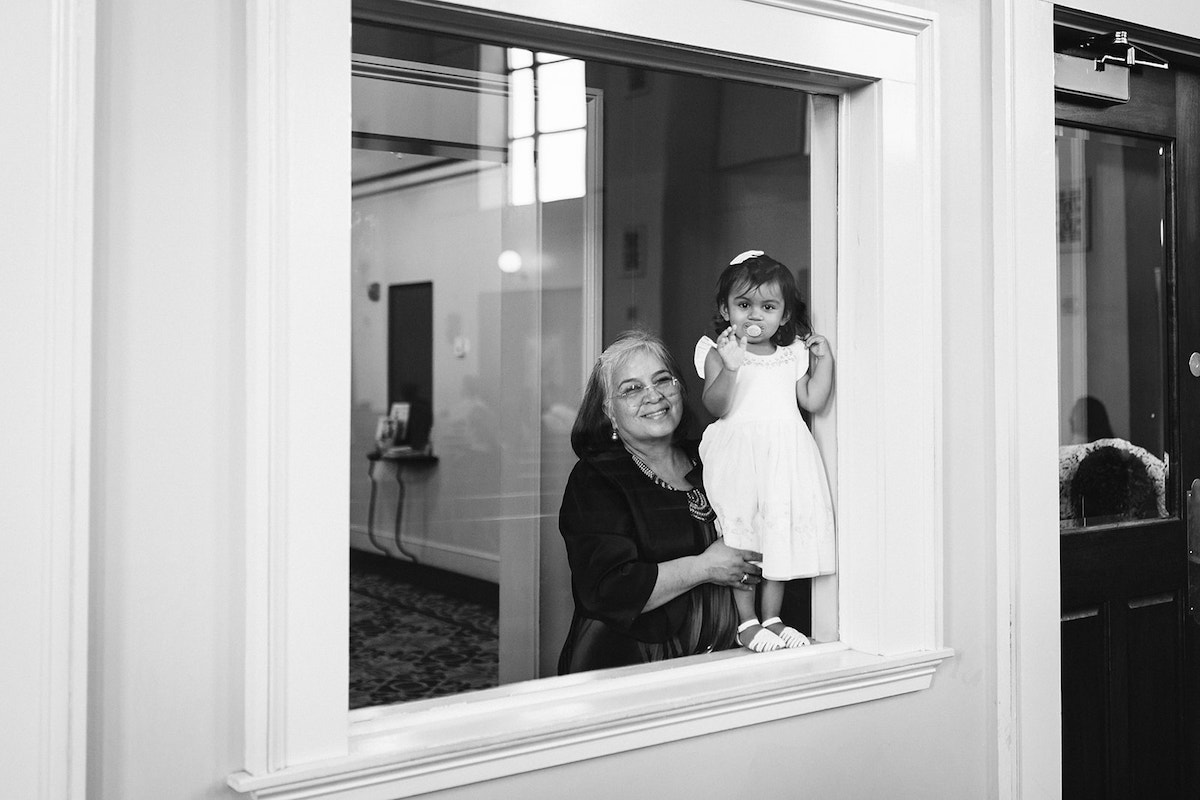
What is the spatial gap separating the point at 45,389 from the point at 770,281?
4.25 feet

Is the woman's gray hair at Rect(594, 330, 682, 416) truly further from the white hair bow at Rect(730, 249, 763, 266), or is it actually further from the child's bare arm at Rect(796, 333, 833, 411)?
the child's bare arm at Rect(796, 333, 833, 411)

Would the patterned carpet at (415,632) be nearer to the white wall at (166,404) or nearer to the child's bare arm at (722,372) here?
the white wall at (166,404)

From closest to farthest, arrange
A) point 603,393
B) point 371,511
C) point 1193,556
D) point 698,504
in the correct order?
point 371,511 → point 603,393 → point 698,504 → point 1193,556

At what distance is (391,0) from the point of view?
61.2 inches

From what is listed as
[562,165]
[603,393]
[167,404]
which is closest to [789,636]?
[603,393]

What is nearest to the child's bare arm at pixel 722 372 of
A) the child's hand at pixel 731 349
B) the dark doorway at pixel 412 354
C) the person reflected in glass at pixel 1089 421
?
the child's hand at pixel 731 349

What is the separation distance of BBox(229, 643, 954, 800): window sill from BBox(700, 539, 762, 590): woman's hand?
0.14 meters

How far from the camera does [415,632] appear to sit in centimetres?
167

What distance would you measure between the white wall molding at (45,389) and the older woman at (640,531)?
31.6 inches

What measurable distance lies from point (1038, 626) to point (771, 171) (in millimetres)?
1102

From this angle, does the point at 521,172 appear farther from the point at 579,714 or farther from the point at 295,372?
the point at 579,714

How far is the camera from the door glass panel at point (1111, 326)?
2.38 m

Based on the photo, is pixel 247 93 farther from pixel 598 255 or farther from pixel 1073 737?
pixel 1073 737

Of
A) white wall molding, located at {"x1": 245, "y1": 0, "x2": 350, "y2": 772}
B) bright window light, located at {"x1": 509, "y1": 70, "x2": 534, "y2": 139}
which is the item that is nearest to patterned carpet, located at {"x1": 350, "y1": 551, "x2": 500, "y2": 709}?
white wall molding, located at {"x1": 245, "y1": 0, "x2": 350, "y2": 772}
